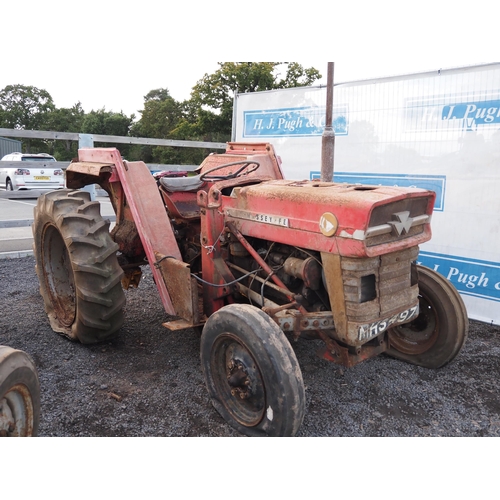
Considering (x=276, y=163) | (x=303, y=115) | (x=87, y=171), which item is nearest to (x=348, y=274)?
(x=276, y=163)

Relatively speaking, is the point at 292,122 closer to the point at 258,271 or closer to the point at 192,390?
the point at 258,271

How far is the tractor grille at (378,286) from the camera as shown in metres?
2.60

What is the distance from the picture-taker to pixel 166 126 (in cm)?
3272

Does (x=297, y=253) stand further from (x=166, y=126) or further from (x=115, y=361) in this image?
(x=166, y=126)

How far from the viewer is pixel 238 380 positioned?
2.55m

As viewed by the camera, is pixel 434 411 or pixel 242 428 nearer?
pixel 242 428

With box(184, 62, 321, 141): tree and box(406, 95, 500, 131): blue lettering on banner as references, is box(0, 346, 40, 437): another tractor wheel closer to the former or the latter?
box(406, 95, 500, 131): blue lettering on banner

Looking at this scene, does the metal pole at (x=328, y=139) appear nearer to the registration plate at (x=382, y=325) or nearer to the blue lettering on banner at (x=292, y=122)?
the blue lettering on banner at (x=292, y=122)

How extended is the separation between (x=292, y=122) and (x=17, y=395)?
5.05m

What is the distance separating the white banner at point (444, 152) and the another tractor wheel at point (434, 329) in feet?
4.91

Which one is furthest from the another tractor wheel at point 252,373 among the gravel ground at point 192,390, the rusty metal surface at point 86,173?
the rusty metal surface at point 86,173

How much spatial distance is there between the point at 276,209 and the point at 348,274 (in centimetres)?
64

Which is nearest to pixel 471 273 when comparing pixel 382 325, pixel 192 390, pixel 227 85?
pixel 382 325

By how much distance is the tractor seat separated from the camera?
387 centimetres
